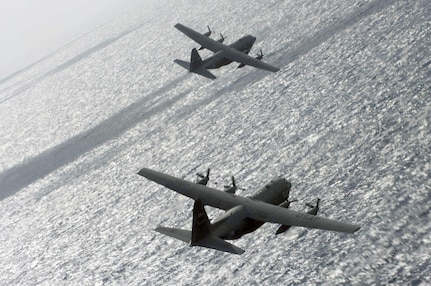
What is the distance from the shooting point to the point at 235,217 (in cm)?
6341

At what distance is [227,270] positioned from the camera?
250 ft

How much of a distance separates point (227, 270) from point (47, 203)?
8726 centimetres

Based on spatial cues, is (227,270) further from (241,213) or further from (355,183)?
(355,183)

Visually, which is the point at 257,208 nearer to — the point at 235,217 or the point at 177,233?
the point at 235,217

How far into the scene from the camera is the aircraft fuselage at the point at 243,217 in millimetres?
61844

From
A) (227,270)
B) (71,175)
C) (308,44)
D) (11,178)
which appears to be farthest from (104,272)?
(308,44)

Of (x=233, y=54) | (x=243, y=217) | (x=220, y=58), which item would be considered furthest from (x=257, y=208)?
(x=220, y=58)

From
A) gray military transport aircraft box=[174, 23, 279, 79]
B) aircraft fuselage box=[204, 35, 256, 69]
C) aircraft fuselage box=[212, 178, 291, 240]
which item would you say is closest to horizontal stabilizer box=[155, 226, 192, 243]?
aircraft fuselage box=[212, 178, 291, 240]

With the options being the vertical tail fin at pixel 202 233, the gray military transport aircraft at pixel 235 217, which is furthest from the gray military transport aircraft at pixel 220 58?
the vertical tail fin at pixel 202 233

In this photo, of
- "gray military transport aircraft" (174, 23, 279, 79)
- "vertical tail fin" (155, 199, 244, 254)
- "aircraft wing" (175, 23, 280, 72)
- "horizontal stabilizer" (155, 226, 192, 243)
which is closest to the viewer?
"vertical tail fin" (155, 199, 244, 254)

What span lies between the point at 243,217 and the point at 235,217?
103cm

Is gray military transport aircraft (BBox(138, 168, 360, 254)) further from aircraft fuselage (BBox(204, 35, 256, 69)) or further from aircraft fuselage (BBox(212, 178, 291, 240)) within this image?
aircraft fuselage (BBox(204, 35, 256, 69))

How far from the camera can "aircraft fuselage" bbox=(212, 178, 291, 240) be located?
2435 inches

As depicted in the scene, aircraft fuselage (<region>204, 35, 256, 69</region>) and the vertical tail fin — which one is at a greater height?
aircraft fuselage (<region>204, 35, 256, 69</region>)
